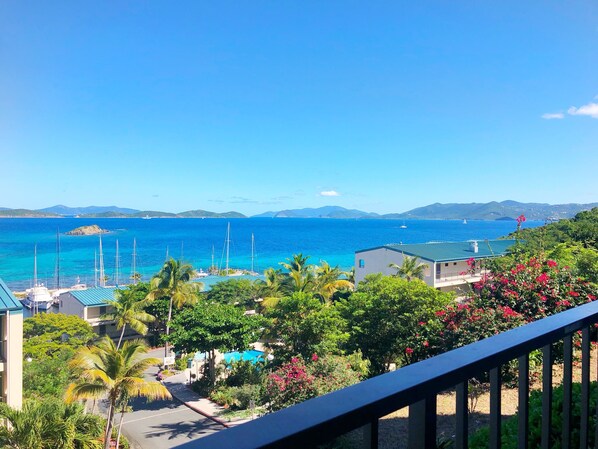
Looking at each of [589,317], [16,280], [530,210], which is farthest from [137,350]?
[530,210]

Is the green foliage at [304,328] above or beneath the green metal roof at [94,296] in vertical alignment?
above

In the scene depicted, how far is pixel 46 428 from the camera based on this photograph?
7543 mm

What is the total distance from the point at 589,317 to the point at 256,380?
16.9 meters

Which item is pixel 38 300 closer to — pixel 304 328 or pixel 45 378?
pixel 45 378

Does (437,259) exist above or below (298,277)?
above

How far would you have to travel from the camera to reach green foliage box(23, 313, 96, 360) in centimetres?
1664

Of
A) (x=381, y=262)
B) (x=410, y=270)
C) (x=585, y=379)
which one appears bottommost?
(x=410, y=270)

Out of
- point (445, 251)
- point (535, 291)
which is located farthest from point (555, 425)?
point (445, 251)

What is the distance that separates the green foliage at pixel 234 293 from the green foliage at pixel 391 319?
14.4 m

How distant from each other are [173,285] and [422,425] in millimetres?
24031

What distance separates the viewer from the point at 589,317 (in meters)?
1.28

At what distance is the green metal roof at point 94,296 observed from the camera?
24.7 m

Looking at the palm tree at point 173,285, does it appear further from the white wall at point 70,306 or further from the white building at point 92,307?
the white wall at point 70,306

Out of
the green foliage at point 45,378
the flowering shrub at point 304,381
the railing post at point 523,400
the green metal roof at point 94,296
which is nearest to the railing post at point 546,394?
the railing post at point 523,400
